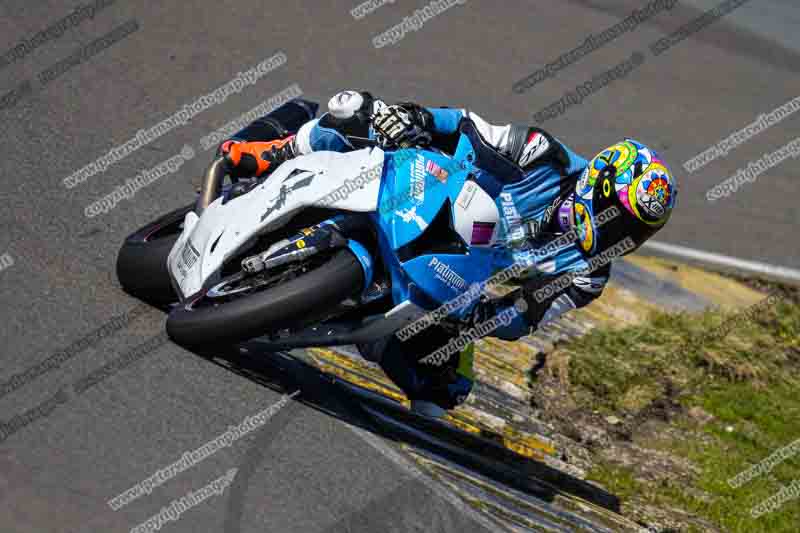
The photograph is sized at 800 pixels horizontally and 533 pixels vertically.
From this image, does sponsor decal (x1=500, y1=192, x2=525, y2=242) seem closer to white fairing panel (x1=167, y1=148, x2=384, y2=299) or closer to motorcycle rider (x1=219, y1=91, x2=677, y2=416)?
motorcycle rider (x1=219, y1=91, x2=677, y2=416)

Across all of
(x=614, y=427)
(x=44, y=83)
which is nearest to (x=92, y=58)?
(x=44, y=83)

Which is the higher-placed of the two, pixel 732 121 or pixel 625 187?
pixel 625 187

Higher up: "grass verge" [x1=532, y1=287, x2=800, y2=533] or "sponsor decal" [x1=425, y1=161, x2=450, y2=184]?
"sponsor decal" [x1=425, y1=161, x2=450, y2=184]

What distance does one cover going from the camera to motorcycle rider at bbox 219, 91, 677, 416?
17.8ft

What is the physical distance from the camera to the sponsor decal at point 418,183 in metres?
5.31

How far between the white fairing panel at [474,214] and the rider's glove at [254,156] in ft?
3.61

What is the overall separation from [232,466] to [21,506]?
38.6 inches

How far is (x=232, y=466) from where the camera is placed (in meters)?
5.02

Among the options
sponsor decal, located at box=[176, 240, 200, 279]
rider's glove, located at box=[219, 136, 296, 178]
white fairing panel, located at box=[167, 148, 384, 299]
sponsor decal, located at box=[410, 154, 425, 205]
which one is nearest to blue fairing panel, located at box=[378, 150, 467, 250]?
sponsor decal, located at box=[410, 154, 425, 205]

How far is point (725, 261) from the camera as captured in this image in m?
9.93

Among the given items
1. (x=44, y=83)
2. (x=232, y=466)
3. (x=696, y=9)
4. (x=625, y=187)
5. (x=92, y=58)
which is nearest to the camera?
(x=232, y=466)

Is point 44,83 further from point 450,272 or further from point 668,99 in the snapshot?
point 668,99

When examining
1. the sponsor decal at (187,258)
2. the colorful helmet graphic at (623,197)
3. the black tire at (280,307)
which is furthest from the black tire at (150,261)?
the colorful helmet graphic at (623,197)

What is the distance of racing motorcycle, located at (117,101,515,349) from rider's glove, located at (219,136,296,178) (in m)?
0.24
